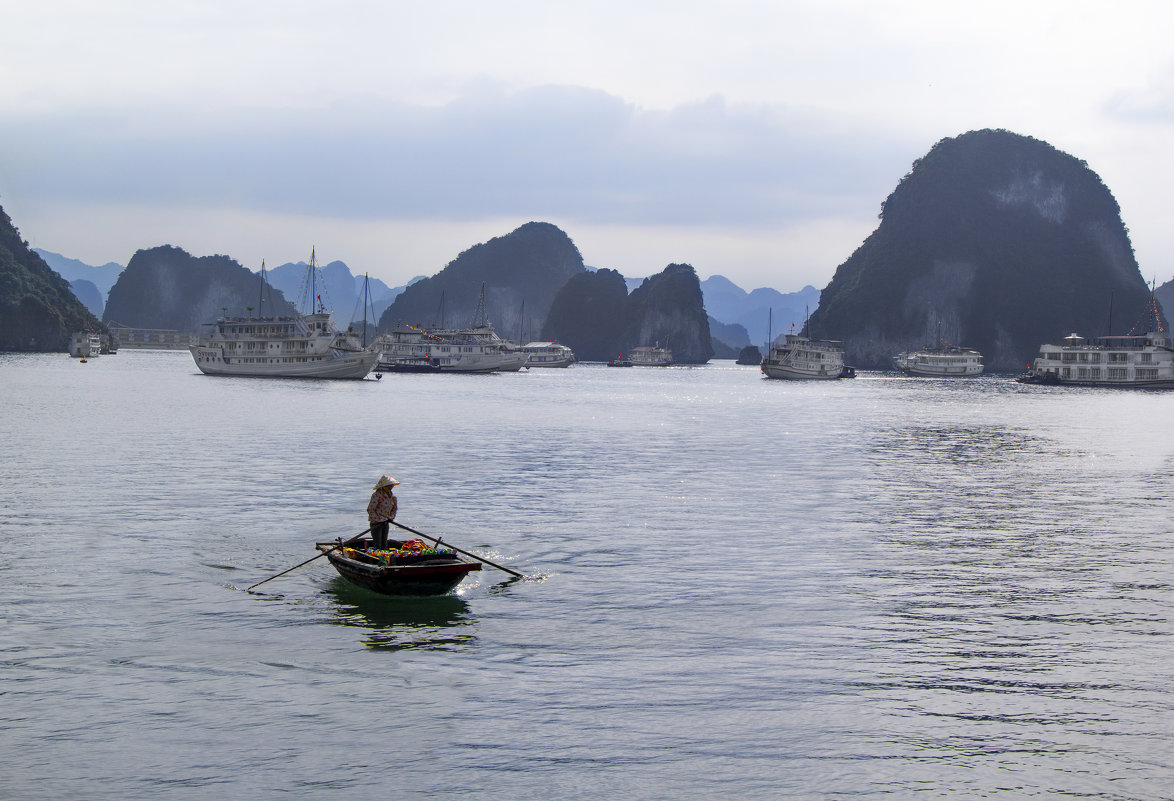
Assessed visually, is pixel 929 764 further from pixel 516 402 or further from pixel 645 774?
pixel 516 402

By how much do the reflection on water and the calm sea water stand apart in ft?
0.33

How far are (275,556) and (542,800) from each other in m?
15.8

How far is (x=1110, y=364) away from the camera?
149m

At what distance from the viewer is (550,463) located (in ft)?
160

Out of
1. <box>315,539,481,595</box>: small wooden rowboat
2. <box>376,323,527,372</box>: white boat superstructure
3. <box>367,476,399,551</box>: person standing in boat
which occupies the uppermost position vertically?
<box>376,323,527,372</box>: white boat superstructure

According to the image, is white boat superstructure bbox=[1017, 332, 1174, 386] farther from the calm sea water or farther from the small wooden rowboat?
the small wooden rowboat

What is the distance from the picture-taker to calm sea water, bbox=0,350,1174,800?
12.6m

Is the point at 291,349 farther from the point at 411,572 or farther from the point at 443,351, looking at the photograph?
the point at 411,572

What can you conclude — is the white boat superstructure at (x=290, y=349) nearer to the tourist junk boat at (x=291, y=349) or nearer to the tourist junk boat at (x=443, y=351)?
the tourist junk boat at (x=291, y=349)

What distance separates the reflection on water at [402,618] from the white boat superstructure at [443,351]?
154316mm

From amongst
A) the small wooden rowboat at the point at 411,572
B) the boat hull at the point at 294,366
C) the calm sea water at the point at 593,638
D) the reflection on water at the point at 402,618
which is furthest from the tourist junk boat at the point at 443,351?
the small wooden rowboat at the point at 411,572

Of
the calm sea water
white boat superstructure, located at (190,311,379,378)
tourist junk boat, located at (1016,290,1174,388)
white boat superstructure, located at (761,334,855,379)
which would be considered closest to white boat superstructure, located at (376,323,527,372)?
white boat superstructure, located at (190,311,379,378)

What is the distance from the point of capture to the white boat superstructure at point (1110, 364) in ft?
478

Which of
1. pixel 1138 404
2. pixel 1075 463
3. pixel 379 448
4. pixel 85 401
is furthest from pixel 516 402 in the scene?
pixel 1138 404
